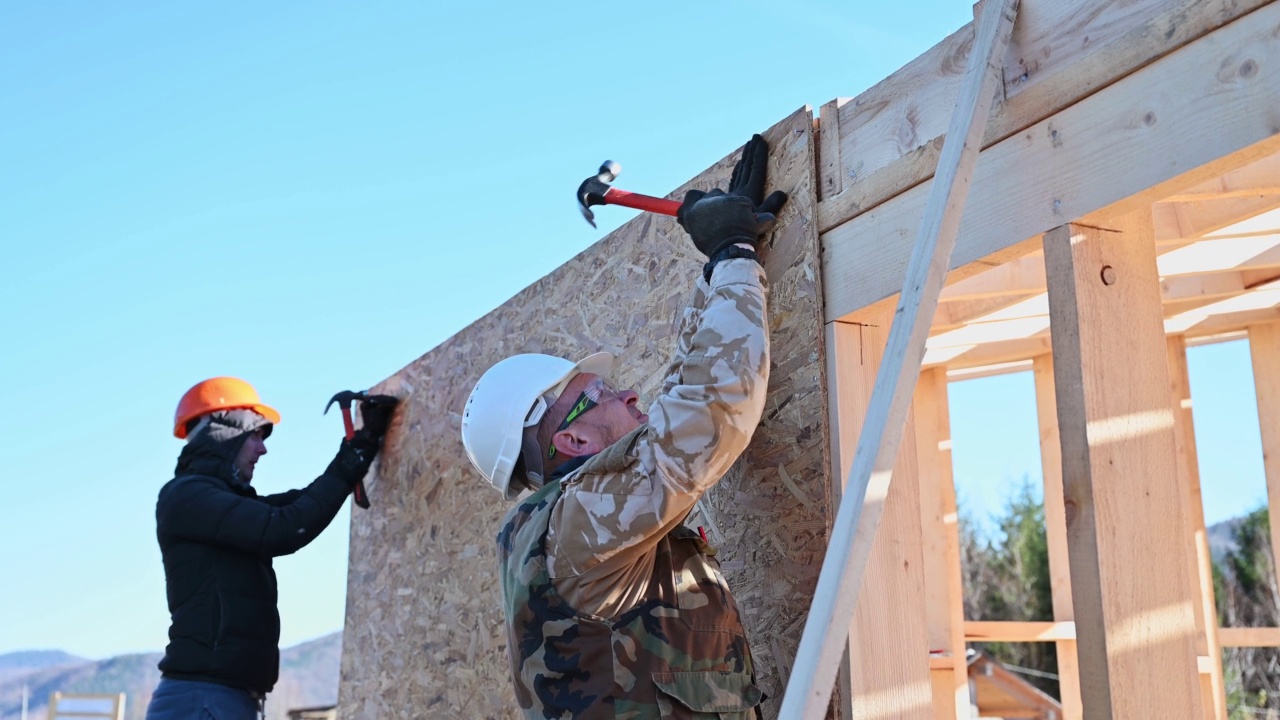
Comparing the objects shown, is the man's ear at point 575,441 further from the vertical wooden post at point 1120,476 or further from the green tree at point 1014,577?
the green tree at point 1014,577

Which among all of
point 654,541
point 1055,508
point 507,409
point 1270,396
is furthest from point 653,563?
point 1270,396

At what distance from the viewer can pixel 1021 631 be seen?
568cm

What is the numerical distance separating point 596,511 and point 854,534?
0.90 metres

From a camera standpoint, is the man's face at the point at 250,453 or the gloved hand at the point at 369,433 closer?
the man's face at the point at 250,453

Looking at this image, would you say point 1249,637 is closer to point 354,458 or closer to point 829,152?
point 829,152

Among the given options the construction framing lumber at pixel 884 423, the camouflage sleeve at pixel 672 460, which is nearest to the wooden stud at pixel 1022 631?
the camouflage sleeve at pixel 672 460

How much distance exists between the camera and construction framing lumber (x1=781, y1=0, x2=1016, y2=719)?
63.1 inches

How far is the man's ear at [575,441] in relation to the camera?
2951 mm

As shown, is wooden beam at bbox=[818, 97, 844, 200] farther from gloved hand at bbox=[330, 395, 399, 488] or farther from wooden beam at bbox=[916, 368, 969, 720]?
gloved hand at bbox=[330, 395, 399, 488]

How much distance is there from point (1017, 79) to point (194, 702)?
3633 mm

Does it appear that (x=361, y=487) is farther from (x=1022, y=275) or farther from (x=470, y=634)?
(x=1022, y=275)

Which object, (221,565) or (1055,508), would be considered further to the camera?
(1055,508)

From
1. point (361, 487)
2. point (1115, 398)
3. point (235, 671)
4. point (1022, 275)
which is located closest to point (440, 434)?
point (361, 487)

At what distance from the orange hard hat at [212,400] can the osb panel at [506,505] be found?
35.2 inches
